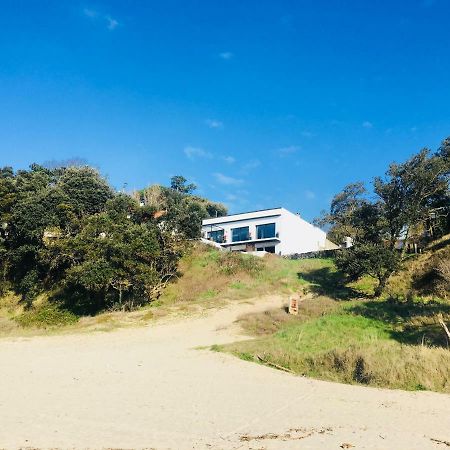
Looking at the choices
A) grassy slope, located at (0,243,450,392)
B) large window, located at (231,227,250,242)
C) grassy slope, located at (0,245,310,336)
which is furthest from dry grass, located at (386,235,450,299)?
large window, located at (231,227,250,242)

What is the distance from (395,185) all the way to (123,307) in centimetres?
2043

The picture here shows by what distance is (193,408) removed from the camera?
32.6 ft

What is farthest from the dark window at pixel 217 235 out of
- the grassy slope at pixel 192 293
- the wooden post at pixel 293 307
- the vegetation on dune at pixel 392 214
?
the wooden post at pixel 293 307

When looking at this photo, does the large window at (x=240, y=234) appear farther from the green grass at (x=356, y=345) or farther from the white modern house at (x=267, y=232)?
the green grass at (x=356, y=345)

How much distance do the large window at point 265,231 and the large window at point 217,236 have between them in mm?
6256

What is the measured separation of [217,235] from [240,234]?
14.2ft

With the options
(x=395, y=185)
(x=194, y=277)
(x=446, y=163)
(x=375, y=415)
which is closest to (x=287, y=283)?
(x=194, y=277)

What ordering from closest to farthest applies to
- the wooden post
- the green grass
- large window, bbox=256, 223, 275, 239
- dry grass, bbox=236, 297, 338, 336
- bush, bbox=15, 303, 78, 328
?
the green grass, dry grass, bbox=236, 297, 338, 336, the wooden post, bush, bbox=15, 303, 78, 328, large window, bbox=256, 223, 275, 239

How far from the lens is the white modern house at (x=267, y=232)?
56219 mm

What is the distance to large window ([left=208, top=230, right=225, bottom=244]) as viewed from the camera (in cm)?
6219

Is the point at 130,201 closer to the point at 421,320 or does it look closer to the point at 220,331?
the point at 220,331

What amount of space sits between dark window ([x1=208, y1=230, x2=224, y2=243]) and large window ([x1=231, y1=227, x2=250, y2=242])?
78.2 inches

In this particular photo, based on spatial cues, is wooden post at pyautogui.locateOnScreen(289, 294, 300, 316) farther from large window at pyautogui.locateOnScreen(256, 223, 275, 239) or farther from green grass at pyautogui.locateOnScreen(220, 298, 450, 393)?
large window at pyautogui.locateOnScreen(256, 223, 275, 239)

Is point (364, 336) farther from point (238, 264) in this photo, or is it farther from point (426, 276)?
point (238, 264)
